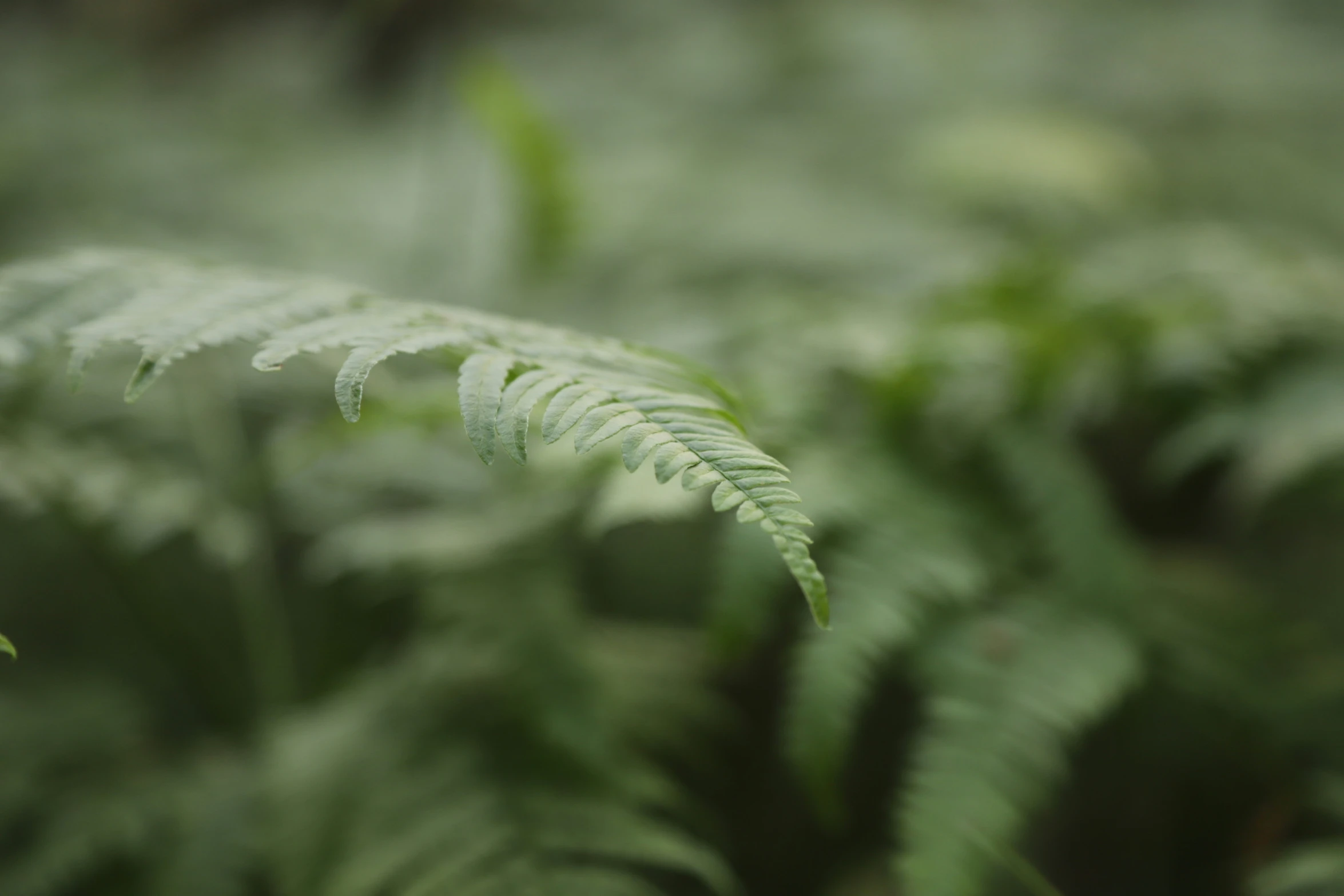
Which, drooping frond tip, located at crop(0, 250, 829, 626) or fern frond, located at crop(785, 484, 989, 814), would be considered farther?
fern frond, located at crop(785, 484, 989, 814)

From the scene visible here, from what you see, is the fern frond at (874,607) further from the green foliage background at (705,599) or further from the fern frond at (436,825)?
the fern frond at (436,825)

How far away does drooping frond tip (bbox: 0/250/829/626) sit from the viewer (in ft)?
2.06

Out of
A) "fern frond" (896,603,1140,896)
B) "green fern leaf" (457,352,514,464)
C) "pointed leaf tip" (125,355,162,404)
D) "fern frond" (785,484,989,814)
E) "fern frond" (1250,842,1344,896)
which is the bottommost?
"fern frond" (1250,842,1344,896)

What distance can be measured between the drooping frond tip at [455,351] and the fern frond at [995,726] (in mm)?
301

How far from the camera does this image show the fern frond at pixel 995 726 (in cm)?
87

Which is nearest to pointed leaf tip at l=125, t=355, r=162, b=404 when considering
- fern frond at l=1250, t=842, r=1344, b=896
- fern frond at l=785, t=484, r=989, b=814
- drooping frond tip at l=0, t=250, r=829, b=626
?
drooping frond tip at l=0, t=250, r=829, b=626

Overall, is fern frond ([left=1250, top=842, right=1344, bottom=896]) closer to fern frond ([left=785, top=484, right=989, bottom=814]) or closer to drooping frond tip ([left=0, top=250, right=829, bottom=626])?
fern frond ([left=785, top=484, right=989, bottom=814])

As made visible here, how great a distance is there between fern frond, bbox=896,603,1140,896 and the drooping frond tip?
0.30 m

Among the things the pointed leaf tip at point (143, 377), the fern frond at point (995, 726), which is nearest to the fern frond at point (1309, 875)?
the fern frond at point (995, 726)

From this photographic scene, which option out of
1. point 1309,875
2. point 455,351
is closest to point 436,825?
point 455,351

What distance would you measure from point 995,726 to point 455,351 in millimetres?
678

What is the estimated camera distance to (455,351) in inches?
32.9

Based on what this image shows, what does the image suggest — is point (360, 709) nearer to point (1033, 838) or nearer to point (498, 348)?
point (498, 348)

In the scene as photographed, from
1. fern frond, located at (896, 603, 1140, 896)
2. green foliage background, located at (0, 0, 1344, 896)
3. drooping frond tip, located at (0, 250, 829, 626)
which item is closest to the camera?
drooping frond tip, located at (0, 250, 829, 626)
